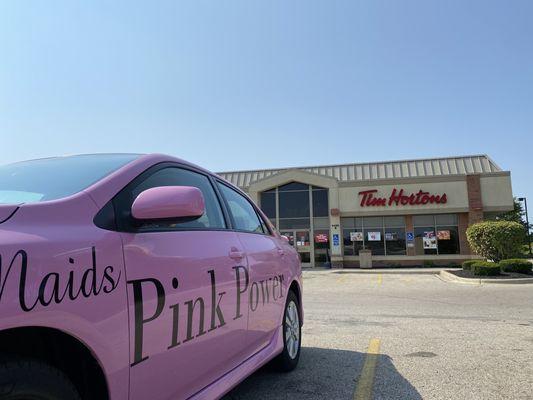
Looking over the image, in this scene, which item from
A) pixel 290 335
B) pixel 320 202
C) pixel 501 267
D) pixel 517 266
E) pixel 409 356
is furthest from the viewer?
pixel 320 202

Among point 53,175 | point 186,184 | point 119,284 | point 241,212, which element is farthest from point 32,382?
point 241,212

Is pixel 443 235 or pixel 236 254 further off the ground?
pixel 443 235

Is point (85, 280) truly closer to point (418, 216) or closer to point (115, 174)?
point (115, 174)

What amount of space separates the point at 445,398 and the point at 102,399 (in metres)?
3.11

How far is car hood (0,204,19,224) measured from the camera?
1.87 meters

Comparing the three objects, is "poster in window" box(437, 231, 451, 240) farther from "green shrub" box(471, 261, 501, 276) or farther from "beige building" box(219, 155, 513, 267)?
"green shrub" box(471, 261, 501, 276)

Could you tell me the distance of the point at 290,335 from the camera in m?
4.93

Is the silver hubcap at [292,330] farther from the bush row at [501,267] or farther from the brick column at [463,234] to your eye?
the brick column at [463,234]

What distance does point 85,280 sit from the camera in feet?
6.51

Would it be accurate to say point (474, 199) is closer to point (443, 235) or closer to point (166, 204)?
point (443, 235)

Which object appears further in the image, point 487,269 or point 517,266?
point 517,266

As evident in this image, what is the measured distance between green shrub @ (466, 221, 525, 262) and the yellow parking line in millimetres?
17340

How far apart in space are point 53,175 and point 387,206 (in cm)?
2926

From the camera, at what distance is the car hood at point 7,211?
1.87 meters
